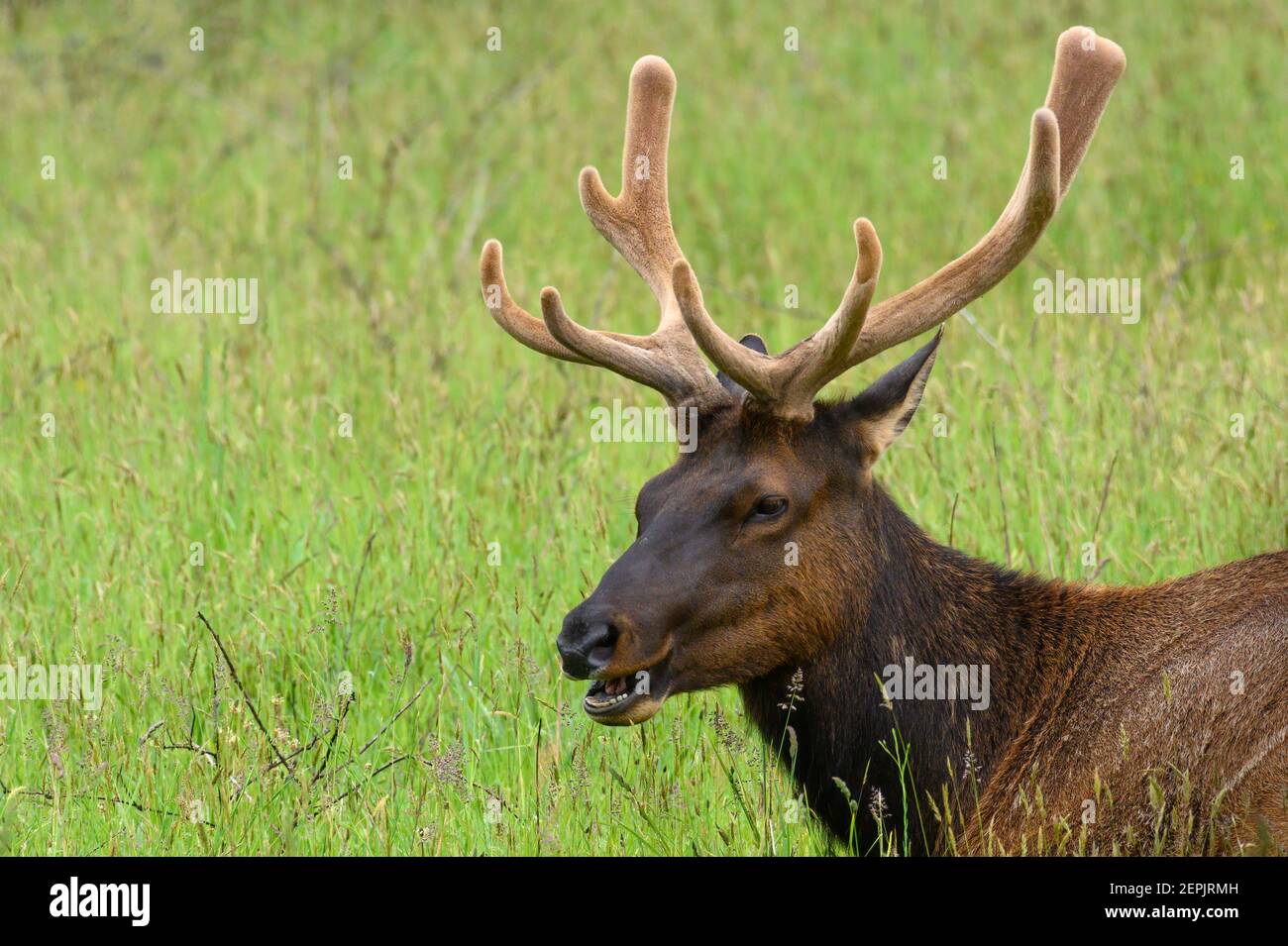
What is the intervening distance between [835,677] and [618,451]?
2.71 metres

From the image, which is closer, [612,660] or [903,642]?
[612,660]

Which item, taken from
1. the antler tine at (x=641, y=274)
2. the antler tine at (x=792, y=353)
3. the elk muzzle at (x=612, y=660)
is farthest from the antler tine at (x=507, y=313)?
the elk muzzle at (x=612, y=660)

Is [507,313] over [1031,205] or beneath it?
beneath

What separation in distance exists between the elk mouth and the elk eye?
0.45 m

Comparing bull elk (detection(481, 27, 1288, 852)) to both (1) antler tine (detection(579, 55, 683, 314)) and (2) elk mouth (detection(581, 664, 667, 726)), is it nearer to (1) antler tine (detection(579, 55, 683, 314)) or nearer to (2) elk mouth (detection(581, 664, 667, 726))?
(2) elk mouth (detection(581, 664, 667, 726))

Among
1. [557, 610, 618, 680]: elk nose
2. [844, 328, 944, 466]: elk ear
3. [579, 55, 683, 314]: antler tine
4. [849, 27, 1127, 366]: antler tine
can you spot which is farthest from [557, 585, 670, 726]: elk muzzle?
[579, 55, 683, 314]: antler tine

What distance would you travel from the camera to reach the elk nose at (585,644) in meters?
4.44

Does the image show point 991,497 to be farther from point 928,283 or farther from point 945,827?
point 945,827

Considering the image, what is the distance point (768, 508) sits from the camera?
186 inches

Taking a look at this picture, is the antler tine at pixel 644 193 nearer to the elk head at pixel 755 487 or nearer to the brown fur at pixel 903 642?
the elk head at pixel 755 487

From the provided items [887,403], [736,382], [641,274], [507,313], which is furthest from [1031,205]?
[507,313]

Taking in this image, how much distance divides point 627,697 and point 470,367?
400cm

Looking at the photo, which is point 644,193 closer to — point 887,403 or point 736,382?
point 736,382

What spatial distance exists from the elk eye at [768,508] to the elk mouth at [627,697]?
1.48 ft
